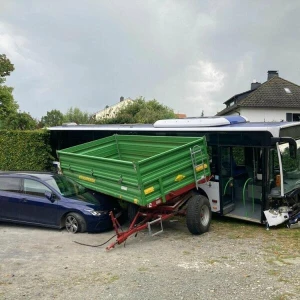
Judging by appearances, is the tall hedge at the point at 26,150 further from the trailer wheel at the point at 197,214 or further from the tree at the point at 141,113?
the tree at the point at 141,113

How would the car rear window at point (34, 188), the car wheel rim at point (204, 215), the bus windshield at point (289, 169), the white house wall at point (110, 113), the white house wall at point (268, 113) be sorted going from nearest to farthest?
the car wheel rim at point (204, 215), the bus windshield at point (289, 169), the car rear window at point (34, 188), the white house wall at point (268, 113), the white house wall at point (110, 113)

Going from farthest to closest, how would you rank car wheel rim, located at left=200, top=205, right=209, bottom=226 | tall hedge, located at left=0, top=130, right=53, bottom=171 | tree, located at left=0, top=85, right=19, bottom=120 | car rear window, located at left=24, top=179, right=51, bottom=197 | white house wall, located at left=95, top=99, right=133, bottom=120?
white house wall, located at left=95, top=99, right=133, bottom=120 → tree, located at left=0, top=85, right=19, bottom=120 → tall hedge, located at left=0, top=130, right=53, bottom=171 → car rear window, located at left=24, top=179, right=51, bottom=197 → car wheel rim, located at left=200, top=205, right=209, bottom=226

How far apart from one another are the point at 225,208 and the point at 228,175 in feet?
2.86

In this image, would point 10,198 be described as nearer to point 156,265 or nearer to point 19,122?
point 156,265

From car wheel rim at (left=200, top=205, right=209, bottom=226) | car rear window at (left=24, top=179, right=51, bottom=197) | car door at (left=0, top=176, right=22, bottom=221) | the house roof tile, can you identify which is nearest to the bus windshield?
car wheel rim at (left=200, top=205, right=209, bottom=226)

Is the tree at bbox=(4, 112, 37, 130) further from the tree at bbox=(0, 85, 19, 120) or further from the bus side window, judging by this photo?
the tree at bbox=(0, 85, 19, 120)

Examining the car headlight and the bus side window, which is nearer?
the car headlight

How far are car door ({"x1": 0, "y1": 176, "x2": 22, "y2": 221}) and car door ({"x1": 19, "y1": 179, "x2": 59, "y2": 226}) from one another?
170mm

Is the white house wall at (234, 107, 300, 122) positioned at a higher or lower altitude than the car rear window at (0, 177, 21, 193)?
higher

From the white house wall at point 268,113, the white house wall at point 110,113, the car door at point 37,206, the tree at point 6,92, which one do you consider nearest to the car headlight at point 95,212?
the car door at point 37,206

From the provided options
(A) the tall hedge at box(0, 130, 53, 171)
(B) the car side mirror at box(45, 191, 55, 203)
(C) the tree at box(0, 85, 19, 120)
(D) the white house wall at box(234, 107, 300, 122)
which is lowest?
(B) the car side mirror at box(45, 191, 55, 203)

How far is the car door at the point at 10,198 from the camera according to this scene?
981 centimetres

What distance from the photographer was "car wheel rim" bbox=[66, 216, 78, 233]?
30.3 feet

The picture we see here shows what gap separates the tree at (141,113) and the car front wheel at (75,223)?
75.9 ft
